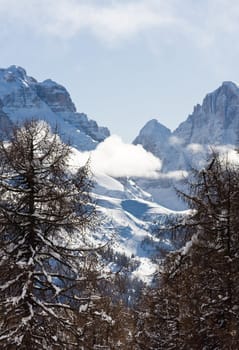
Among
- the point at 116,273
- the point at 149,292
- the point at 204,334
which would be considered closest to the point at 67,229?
the point at 116,273

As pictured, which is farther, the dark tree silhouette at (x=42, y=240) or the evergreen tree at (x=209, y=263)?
the evergreen tree at (x=209, y=263)

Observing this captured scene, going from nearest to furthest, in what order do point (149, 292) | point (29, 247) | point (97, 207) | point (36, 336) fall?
point (36, 336)
point (29, 247)
point (97, 207)
point (149, 292)

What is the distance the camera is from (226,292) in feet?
41.1

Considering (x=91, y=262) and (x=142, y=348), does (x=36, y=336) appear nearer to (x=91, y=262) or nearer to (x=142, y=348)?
(x=91, y=262)

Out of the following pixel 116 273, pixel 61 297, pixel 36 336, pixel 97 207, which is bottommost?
pixel 36 336

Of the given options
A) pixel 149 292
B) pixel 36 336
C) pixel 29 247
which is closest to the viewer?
pixel 36 336

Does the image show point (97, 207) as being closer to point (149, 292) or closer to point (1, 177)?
point (1, 177)

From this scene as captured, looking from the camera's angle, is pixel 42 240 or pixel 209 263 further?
pixel 209 263

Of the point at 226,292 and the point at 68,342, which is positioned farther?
the point at 226,292

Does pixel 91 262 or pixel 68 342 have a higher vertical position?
pixel 91 262

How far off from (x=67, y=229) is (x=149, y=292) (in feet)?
28.8

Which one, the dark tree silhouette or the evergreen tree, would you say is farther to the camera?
the evergreen tree

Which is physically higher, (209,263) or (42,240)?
(209,263)

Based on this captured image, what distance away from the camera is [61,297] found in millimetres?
12406
